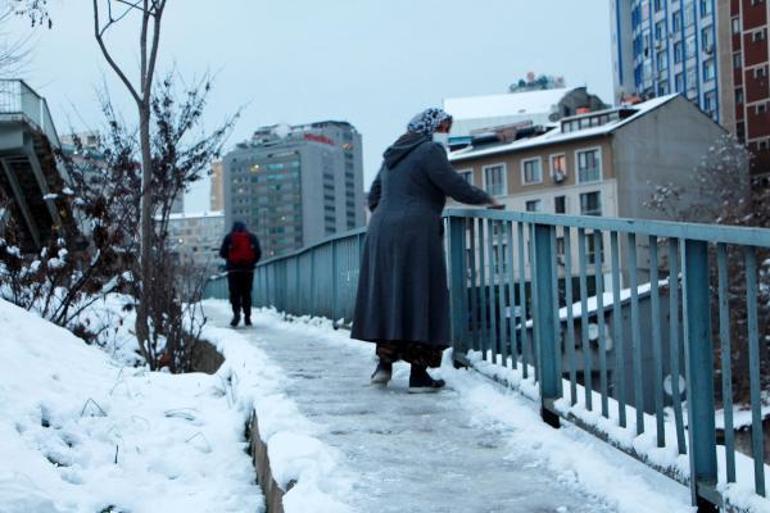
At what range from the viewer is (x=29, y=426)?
4375 millimetres

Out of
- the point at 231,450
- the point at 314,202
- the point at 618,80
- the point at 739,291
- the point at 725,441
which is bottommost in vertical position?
the point at 231,450

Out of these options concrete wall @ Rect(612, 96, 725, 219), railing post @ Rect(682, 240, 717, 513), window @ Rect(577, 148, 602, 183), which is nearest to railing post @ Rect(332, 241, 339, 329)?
railing post @ Rect(682, 240, 717, 513)

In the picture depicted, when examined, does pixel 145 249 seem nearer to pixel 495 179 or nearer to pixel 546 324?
pixel 546 324

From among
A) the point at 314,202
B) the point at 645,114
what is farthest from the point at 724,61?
the point at 314,202

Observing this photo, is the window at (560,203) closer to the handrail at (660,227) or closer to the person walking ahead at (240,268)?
the person walking ahead at (240,268)

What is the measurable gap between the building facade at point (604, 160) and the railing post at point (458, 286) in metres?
46.6

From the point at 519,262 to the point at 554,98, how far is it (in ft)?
245

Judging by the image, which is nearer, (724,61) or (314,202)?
(724,61)

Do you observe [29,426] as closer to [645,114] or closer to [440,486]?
[440,486]

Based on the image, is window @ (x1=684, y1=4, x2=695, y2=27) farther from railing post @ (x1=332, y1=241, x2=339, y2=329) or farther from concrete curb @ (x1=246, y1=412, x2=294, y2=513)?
concrete curb @ (x1=246, y1=412, x2=294, y2=513)

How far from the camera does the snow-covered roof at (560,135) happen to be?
53625 mm

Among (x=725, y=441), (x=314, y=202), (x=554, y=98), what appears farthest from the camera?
(x=314, y=202)

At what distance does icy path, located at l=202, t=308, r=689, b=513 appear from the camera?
3393 millimetres

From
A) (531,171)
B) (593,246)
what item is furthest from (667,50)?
(593,246)
